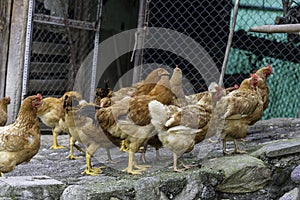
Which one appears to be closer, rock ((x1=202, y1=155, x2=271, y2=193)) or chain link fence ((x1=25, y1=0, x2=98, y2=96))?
rock ((x1=202, y1=155, x2=271, y2=193))

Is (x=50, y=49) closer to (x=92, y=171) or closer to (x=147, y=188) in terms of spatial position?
(x=92, y=171)

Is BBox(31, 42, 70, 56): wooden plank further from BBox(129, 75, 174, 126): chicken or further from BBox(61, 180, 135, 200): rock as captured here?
BBox(61, 180, 135, 200): rock

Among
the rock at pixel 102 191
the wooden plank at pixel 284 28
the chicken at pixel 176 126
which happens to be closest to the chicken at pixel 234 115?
the chicken at pixel 176 126

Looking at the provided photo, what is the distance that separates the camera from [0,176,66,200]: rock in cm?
353

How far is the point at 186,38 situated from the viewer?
7.34 metres

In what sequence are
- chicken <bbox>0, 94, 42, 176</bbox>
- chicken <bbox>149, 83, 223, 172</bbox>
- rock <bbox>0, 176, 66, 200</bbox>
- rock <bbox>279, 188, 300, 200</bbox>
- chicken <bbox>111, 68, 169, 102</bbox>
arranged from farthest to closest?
chicken <bbox>111, 68, 169, 102</bbox> → chicken <bbox>149, 83, 223, 172</bbox> → chicken <bbox>0, 94, 42, 176</bbox> → rock <bbox>279, 188, 300, 200</bbox> → rock <bbox>0, 176, 66, 200</bbox>

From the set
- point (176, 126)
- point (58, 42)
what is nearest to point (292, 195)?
point (176, 126)

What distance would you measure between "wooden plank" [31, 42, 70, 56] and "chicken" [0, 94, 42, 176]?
98.6 inches

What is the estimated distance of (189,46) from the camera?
7258mm

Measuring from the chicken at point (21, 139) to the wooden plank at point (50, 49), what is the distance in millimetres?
2503

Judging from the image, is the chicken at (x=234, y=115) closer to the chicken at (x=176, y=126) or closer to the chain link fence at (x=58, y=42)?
the chicken at (x=176, y=126)

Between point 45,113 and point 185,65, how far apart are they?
2381 mm

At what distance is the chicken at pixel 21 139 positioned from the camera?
13.2ft

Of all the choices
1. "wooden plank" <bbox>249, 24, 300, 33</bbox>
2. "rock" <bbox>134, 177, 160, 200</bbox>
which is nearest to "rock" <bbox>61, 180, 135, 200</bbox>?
"rock" <bbox>134, 177, 160, 200</bbox>
